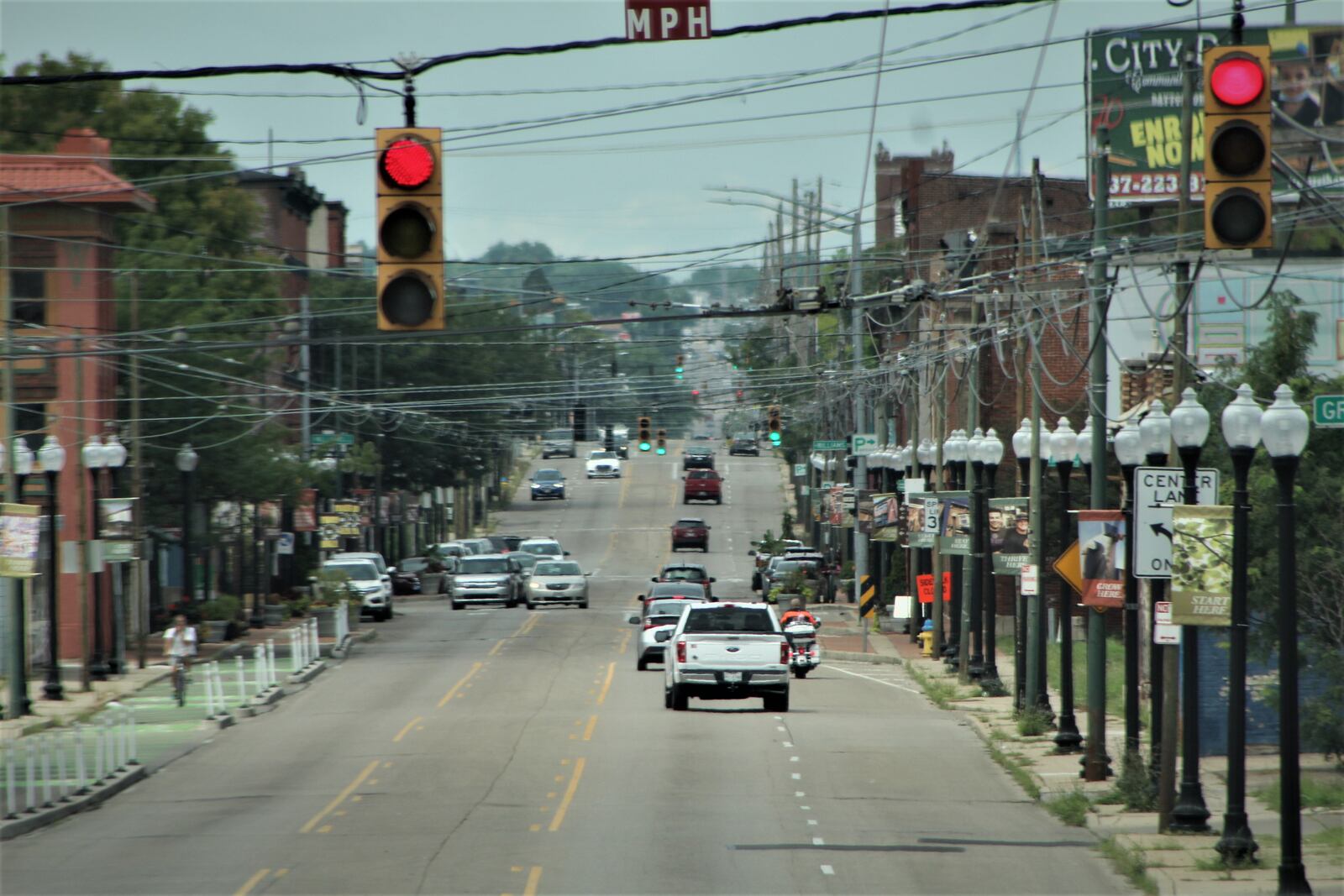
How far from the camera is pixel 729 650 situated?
29891mm

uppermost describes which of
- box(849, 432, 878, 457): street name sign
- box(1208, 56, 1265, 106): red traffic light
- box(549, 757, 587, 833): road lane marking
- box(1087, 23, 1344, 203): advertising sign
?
box(1087, 23, 1344, 203): advertising sign

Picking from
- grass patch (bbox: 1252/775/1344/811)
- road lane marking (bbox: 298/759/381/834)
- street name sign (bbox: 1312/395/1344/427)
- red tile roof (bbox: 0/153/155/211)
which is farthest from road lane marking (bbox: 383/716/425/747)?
red tile roof (bbox: 0/153/155/211)

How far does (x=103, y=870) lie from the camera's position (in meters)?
16.8

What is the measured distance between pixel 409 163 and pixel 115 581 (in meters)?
32.1

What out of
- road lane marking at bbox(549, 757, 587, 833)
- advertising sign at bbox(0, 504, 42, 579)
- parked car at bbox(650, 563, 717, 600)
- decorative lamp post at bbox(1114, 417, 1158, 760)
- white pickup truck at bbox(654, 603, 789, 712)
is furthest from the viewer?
parked car at bbox(650, 563, 717, 600)

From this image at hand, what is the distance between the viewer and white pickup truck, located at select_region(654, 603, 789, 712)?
2981cm

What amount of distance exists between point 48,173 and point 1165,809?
1362 inches

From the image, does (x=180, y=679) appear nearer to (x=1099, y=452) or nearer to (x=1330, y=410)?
(x=1099, y=452)

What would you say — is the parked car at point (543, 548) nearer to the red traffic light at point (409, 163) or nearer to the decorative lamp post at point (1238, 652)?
the decorative lamp post at point (1238, 652)

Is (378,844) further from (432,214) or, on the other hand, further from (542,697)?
(542,697)

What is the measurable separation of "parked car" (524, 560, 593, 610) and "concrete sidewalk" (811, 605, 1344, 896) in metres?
24.7

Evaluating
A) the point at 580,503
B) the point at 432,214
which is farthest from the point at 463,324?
the point at 432,214

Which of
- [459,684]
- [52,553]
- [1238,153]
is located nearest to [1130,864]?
[1238,153]

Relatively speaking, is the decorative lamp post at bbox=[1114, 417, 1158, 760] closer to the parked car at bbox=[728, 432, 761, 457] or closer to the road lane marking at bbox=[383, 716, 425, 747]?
the road lane marking at bbox=[383, 716, 425, 747]
